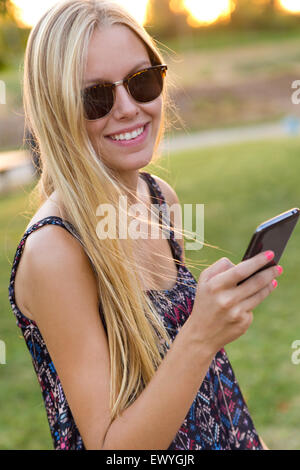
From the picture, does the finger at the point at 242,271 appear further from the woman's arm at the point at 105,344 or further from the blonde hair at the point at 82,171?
the blonde hair at the point at 82,171

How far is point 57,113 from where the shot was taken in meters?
1.46

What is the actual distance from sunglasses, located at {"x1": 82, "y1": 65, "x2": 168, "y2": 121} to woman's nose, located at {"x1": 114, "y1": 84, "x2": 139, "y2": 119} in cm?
1

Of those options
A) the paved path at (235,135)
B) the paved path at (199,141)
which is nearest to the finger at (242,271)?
the paved path at (199,141)

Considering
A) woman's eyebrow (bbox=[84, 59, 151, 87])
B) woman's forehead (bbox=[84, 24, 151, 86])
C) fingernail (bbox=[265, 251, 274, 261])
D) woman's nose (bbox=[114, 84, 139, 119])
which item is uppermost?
woman's forehead (bbox=[84, 24, 151, 86])

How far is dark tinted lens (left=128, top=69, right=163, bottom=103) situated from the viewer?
1.60 metres

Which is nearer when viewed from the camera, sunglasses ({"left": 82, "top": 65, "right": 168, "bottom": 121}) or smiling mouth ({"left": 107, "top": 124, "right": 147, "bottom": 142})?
sunglasses ({"left": 82, "top": 65, "right": 168, "bottom": 121})

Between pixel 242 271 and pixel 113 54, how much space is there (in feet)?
2.38

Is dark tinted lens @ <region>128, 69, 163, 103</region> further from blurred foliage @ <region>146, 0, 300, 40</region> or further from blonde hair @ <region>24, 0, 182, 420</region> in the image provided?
→ blurred foliage @ <region>146, 0, 300, 40</region>

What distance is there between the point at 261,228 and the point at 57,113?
609mm

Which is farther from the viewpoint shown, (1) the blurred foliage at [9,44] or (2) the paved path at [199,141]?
(2) the paved path at [199,141]

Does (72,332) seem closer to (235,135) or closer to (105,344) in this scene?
(105,344)

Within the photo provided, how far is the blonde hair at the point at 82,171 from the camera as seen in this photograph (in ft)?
4.59

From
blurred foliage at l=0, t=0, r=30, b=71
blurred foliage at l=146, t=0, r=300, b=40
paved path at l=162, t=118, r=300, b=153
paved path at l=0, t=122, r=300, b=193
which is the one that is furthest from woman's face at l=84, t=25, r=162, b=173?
blurred foliage at l=146, t=0, r=300, b=40

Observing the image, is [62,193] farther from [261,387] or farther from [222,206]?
[222,206]
